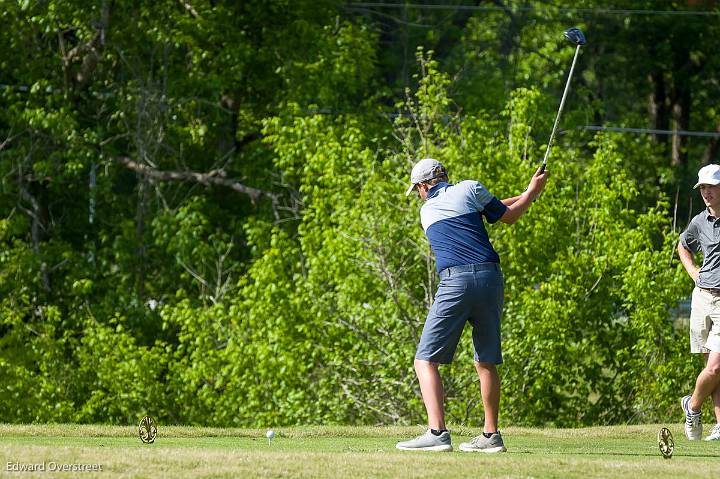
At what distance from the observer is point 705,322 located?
32.8 feet

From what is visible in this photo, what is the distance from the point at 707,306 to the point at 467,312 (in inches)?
100

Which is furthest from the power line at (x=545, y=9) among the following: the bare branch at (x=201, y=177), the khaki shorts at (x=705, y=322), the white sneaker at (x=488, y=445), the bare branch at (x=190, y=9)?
the white sneaker at (x=488, y=445)

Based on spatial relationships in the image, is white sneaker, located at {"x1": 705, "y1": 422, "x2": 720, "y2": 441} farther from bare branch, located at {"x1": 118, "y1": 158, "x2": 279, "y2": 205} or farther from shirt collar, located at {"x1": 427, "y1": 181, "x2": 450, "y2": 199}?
bare branch, located at {"x1": 118, "y1": 158, "x2": 279, "y2": 205}

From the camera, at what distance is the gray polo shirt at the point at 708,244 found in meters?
9.84

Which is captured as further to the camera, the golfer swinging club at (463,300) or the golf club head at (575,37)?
the golf club head at (575,37)

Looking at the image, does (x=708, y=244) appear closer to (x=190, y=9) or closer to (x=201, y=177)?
(x=201, y=177)

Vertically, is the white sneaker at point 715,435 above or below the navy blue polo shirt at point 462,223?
below

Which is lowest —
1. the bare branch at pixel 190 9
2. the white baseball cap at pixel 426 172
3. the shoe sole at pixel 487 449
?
the shoe sole at pixel 487 449

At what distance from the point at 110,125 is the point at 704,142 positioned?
68.2 ft

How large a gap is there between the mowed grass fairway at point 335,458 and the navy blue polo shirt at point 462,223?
121 cm

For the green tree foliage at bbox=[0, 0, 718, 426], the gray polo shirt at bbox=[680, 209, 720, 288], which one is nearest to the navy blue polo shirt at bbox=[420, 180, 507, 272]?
the gray polo shirt at bbox=[680, 209, 720, 288]

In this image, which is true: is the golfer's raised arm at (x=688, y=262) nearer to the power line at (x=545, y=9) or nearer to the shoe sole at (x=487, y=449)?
the shoe sole at (x=487, y=449)

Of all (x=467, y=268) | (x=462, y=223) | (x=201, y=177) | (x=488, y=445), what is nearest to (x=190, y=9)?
(x=201, y=177)

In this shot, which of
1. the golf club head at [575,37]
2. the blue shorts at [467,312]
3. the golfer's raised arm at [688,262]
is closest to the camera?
the blue shorts at [467,312]
